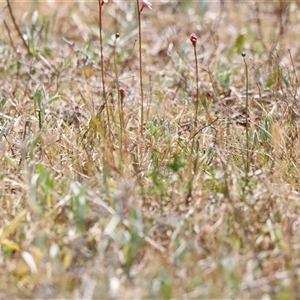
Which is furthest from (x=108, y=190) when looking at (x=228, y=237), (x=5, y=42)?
(x=5, y=42)

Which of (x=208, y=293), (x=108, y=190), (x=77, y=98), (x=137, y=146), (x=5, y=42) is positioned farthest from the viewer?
(x=5, y=42)

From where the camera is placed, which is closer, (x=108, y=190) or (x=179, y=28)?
(x=108, y=190)

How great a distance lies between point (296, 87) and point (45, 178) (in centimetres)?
109

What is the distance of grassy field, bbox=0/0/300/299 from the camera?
1808mm

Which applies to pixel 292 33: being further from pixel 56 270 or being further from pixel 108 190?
pixel 56 270

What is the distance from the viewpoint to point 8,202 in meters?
2.12

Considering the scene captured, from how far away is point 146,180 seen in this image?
225 cm

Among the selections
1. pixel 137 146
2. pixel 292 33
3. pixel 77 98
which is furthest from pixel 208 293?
pixel 292 33

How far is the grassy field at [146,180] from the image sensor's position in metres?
1.81

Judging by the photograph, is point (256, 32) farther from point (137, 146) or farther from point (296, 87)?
point (137, 146)

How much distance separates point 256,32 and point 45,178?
2.13 metres

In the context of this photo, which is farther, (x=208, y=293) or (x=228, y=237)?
(x=228, y=237)

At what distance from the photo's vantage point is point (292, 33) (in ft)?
12.8

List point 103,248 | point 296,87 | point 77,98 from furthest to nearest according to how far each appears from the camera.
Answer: point 77,98 < point 296,87 < point 103,248
